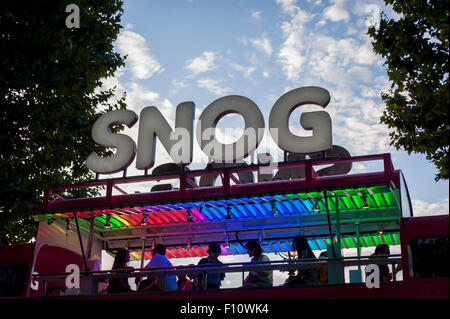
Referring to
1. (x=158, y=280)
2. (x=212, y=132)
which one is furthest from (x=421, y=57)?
(x=158, y=280)

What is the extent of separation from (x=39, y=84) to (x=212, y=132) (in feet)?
14.1

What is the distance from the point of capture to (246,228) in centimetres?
1250

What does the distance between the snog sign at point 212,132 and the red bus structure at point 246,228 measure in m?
0.70

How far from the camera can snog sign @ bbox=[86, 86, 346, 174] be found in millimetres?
11648

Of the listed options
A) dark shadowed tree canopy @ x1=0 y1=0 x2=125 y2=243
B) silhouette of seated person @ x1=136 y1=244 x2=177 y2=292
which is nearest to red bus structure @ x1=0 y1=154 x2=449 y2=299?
silhouette of seated person @ x1=136 y1=244 x2=177 y2=292

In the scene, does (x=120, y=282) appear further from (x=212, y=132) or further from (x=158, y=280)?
(x=212, y=132)

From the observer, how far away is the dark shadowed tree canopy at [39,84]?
10.9 meters

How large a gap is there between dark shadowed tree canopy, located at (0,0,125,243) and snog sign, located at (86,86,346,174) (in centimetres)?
133

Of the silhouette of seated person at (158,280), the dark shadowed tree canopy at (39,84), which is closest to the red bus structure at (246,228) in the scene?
the silhouette of seated person at (158,280)

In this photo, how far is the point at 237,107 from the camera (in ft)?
41.4

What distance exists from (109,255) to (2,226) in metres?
3.09

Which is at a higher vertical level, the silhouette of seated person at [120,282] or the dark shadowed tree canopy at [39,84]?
the dark shadowed tree canopy at [39,84]

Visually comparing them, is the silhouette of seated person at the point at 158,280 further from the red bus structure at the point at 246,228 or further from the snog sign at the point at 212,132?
the snog sign at the point at 212,132
